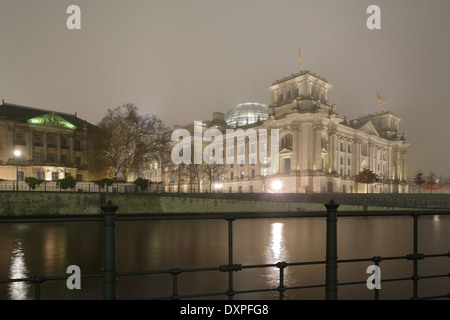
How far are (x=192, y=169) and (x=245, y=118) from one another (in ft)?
145

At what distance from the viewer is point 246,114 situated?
11412cm

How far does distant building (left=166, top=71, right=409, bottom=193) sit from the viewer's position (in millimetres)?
76938

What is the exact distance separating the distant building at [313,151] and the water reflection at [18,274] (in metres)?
48.6

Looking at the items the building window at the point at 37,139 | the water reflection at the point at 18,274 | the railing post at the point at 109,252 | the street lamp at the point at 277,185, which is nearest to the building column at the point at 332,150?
the street lamp at the point at 277,185

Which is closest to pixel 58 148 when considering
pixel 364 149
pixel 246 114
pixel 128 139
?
pixel 128 139

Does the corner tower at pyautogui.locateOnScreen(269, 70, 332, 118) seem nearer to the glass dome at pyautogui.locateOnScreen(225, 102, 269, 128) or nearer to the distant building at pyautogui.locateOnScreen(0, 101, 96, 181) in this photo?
the glass dome at pyautogui.locateOnScreen(225, 102, 269, 128)

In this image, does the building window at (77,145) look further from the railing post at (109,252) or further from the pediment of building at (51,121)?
the railing post at (109,252)

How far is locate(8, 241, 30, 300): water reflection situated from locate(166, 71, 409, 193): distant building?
48.6 meters

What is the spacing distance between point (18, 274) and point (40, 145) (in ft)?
221

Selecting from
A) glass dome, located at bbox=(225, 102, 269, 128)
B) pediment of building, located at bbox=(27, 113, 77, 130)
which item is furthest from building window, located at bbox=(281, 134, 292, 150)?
pediment of building, located at bbox=(27, 113, 77, 130)
